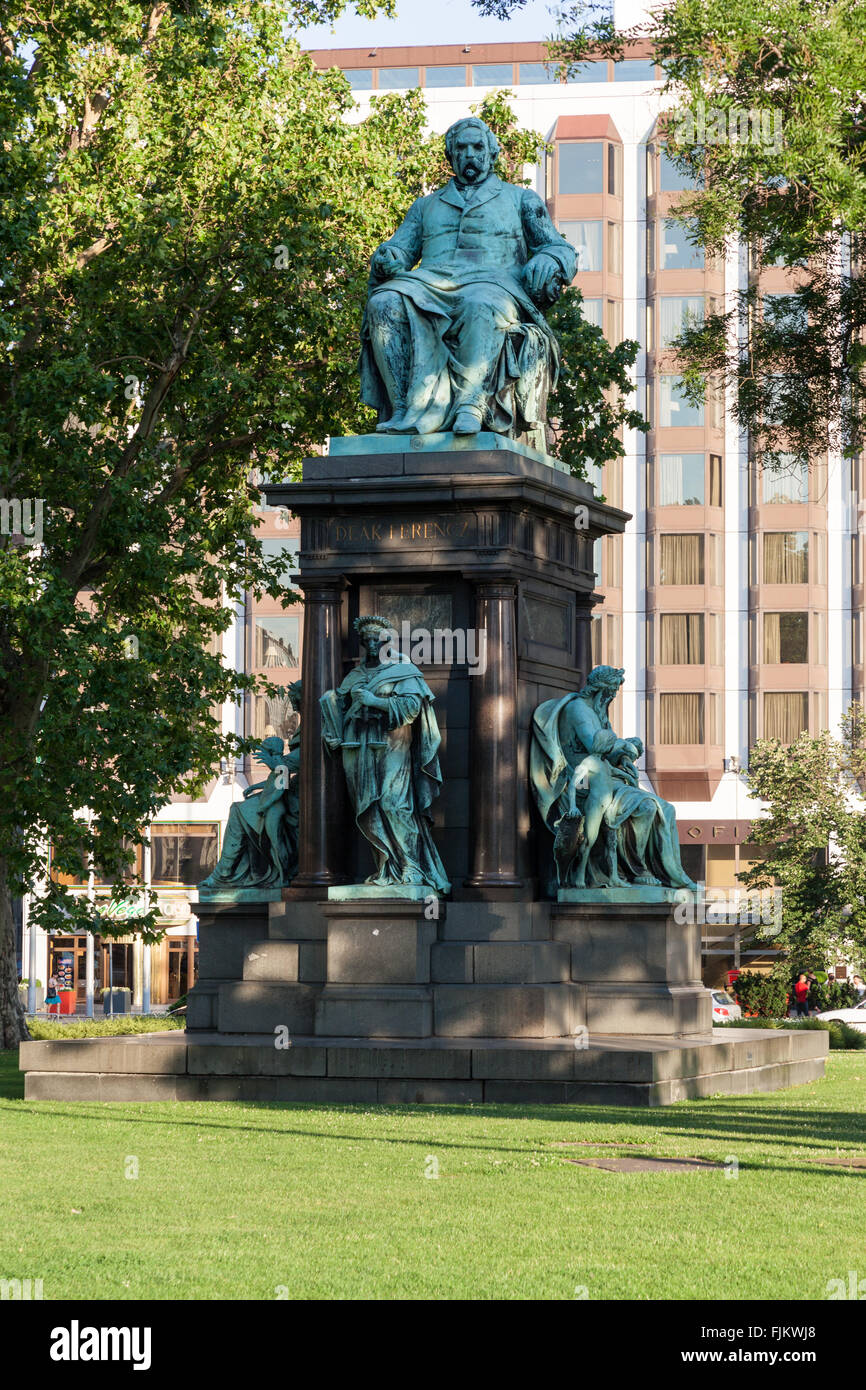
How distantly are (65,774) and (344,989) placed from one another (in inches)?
532

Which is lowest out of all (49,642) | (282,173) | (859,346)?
(49,642)

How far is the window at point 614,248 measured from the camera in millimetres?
74750

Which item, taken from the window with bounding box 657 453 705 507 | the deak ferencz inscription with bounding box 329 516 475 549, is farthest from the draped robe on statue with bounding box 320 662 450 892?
the window with bounding box 657 453 705 507

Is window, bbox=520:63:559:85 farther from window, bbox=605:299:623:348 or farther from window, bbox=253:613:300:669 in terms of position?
window, bbox=253:613:300:669

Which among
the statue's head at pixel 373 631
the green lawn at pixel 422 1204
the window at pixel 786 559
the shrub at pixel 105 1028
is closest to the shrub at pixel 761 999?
the shrub at pixel 105 1028

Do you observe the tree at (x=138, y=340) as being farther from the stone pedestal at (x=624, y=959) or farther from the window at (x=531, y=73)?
the window at (x=531, y=73)

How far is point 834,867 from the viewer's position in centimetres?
5753

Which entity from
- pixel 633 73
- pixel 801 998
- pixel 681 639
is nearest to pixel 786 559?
pixel 681 639

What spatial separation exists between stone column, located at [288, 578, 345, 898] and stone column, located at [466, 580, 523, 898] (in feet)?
4.21

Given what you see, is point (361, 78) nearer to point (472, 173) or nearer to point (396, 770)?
point (472, 173)

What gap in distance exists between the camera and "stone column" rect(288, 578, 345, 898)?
18391 millimetres

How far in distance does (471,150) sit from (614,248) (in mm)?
56710
